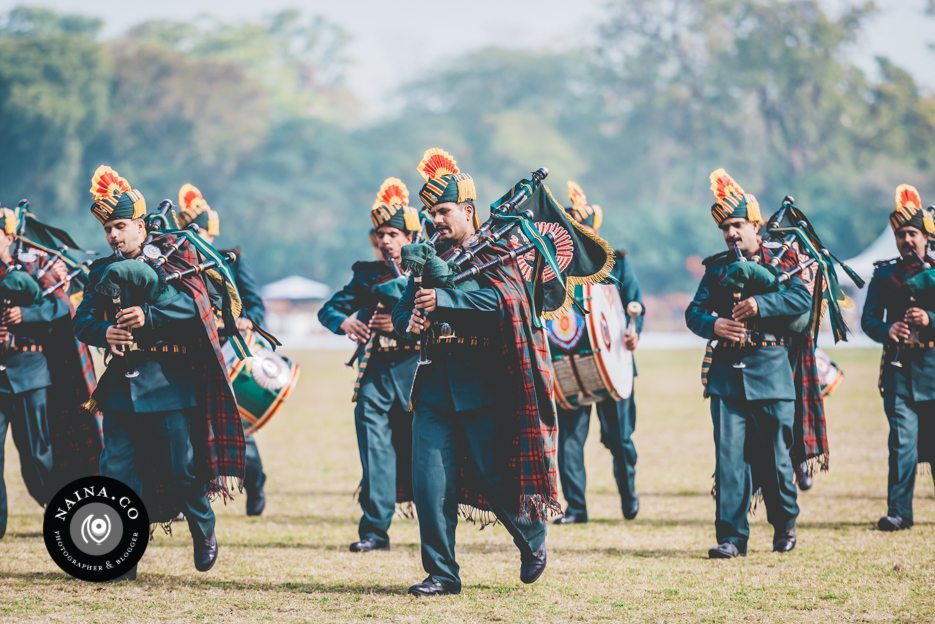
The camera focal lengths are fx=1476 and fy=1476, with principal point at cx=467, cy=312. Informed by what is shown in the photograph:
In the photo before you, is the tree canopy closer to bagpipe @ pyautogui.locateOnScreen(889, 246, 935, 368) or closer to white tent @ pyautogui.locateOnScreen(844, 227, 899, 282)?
white tent @ pyautogui.locateOnScreen(844, 227, 899, 282)

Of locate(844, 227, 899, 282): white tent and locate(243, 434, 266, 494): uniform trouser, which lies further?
locate(844, 227, 899, 282): white tent

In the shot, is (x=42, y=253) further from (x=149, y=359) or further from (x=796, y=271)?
(x=796, y=271)

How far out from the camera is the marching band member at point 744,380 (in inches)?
321

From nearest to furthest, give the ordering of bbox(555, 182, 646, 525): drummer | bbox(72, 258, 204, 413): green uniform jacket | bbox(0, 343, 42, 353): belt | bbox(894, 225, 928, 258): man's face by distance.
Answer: bbox(72, 258, 204, 413): green uniform jacket → bbox(0, 343, 42, 353): belt → bbox(894, 225, 928, 258): man's face → bbox(555, 182, 646, 525): drummer

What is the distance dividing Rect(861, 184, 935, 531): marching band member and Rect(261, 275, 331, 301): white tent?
47.8 meters

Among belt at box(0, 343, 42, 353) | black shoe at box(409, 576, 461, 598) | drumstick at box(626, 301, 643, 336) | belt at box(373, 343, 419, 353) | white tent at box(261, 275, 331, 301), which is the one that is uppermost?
white tent at box(261, 275, 331, 301)

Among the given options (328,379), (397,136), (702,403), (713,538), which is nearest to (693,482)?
(713,538)

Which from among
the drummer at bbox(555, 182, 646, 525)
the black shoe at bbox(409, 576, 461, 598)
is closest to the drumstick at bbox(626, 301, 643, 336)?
the drummer at bbox(555, 182, 646, 525)

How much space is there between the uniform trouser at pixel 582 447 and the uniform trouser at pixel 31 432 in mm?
3288

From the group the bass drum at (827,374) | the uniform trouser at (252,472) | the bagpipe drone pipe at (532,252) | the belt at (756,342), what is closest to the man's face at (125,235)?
the bagpipe drone pipe at (532,252)

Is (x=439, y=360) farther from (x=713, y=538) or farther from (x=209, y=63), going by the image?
(x=209, y=63)

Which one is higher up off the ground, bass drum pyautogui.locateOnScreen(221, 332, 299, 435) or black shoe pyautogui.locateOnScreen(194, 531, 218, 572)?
bass drum pyautogui.locateOnScreen(221, 332, 299, 435)

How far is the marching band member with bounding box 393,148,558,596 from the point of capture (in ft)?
23.0

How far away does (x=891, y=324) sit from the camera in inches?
363
